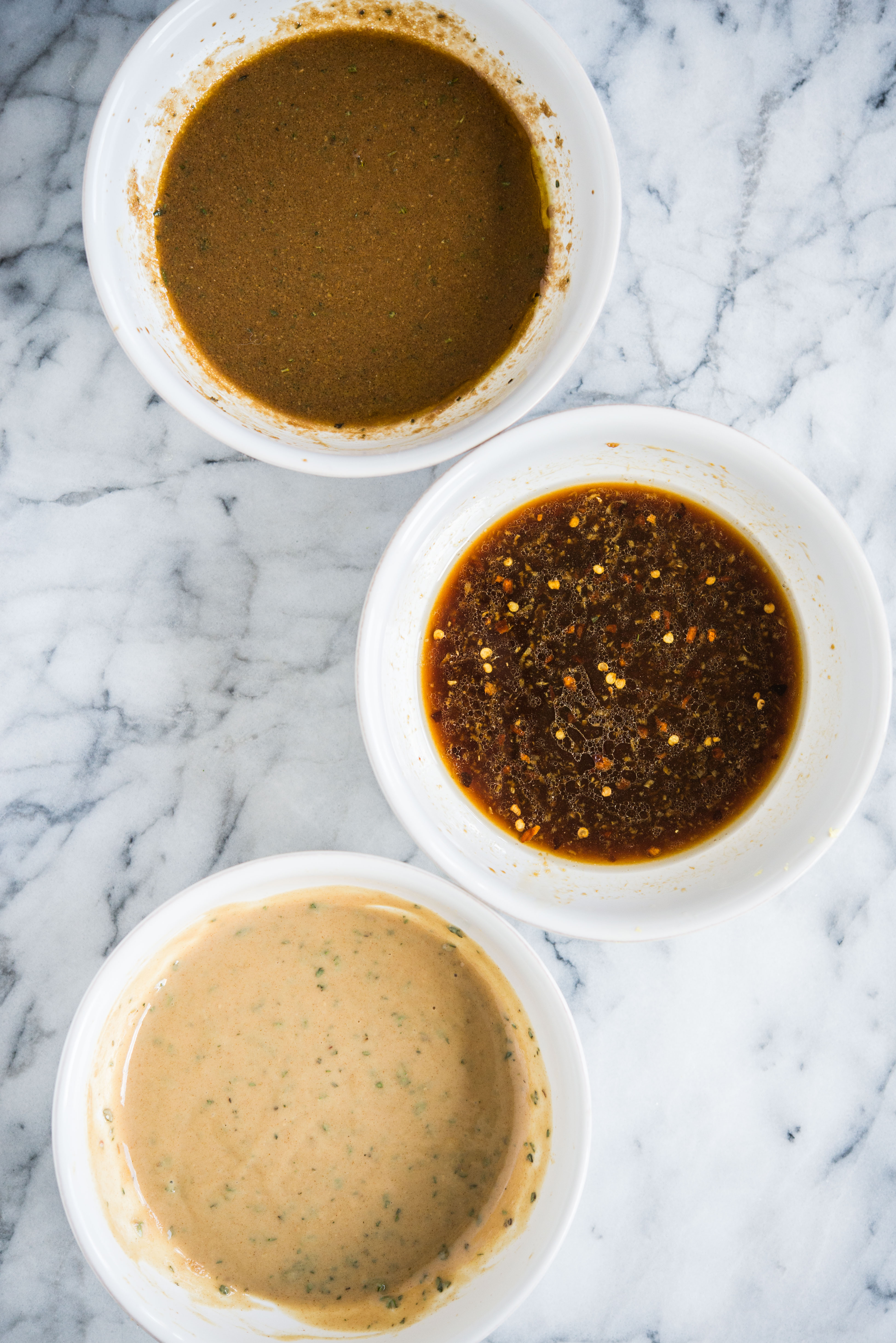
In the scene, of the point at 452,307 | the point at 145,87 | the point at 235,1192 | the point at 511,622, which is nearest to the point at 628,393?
the point at 452,307

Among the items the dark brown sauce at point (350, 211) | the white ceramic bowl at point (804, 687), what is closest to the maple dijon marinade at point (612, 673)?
the white ceramic bowl at point (804, 687)

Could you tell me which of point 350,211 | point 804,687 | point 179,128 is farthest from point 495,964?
point 179,128

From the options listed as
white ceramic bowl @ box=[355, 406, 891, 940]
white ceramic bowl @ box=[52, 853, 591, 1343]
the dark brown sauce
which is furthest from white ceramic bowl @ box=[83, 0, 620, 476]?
white ceramic bowl @ box=[52, 853, 591, 1343]

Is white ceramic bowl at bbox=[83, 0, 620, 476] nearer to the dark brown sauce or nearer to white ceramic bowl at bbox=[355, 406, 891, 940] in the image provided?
the dark brown sauce

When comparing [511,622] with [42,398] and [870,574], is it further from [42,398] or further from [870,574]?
[42,398]

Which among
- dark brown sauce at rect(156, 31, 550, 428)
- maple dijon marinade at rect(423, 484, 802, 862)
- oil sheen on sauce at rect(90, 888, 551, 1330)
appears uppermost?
dark brown sauce at rect(156, 31, 550, 428)

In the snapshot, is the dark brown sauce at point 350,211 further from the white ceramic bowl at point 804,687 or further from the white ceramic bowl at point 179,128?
the white ceramic bowl at point 804,687

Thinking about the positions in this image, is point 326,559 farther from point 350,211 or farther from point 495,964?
point 495,964
